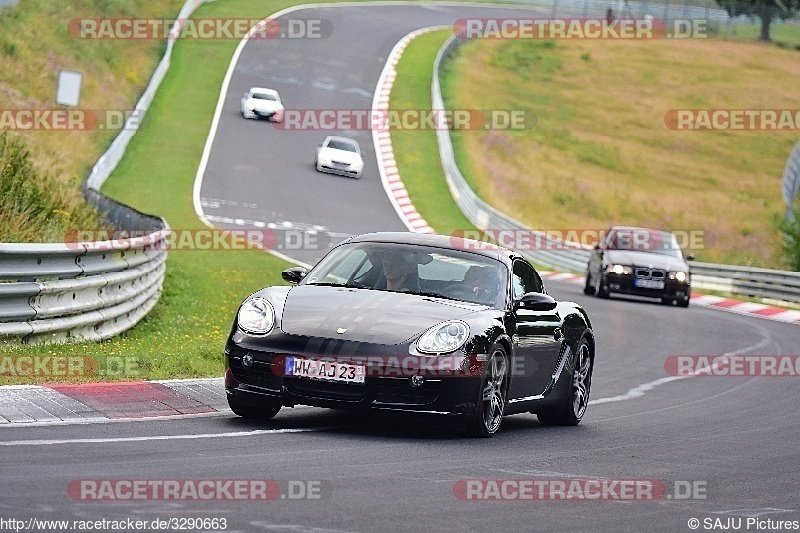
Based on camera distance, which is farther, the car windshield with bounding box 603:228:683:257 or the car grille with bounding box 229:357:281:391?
the car windshield with bounding box 603:228:683:257

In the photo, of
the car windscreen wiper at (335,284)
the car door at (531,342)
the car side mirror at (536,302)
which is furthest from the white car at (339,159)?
the car side mirror at (536,302)

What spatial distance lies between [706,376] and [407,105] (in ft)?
119

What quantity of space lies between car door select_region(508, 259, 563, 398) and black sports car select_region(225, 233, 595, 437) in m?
0.01

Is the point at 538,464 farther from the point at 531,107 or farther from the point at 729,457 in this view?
the point at 531,107

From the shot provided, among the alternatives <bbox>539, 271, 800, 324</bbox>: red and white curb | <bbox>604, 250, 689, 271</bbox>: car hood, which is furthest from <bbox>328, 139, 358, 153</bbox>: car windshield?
<bbox>604, 250, 689, 271</bbox>: car hood

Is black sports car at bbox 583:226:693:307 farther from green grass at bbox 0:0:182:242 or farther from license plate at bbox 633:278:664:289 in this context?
green grass at bbox 0:0:182:242

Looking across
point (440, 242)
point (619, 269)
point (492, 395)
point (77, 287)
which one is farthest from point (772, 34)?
point (492, 395)

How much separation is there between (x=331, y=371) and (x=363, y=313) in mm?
534

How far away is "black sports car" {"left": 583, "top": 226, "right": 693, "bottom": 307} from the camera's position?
2823 centimetres

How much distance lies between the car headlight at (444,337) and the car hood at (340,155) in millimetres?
33131

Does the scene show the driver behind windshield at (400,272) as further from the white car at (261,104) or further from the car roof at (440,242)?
the white car at (261,104)

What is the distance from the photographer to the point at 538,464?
30.4 ft

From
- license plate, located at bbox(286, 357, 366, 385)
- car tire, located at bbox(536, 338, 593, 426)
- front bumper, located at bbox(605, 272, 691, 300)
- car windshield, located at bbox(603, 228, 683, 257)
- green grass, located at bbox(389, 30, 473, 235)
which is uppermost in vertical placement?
license plate, located at bbox(286, 357, 366, 385)

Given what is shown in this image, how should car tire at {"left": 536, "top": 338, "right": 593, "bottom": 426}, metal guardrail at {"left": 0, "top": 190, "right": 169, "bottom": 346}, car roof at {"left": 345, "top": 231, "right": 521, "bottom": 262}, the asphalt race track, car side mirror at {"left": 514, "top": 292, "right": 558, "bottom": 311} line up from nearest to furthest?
1. the asphalt race track
2. car side mirror at {"left": 514, "top": 292, "right": 558, "bottom": 311}
3. car roof at {"left": 345, "top": 231, "right": 521, "bottom": 262}
4. car tire at {"left": 536, "top": 338, "right": 593, "bottom": 426}
5. metal guardrail at {"left": 0, "top": 190, "right": 169, "bottom": 346}
